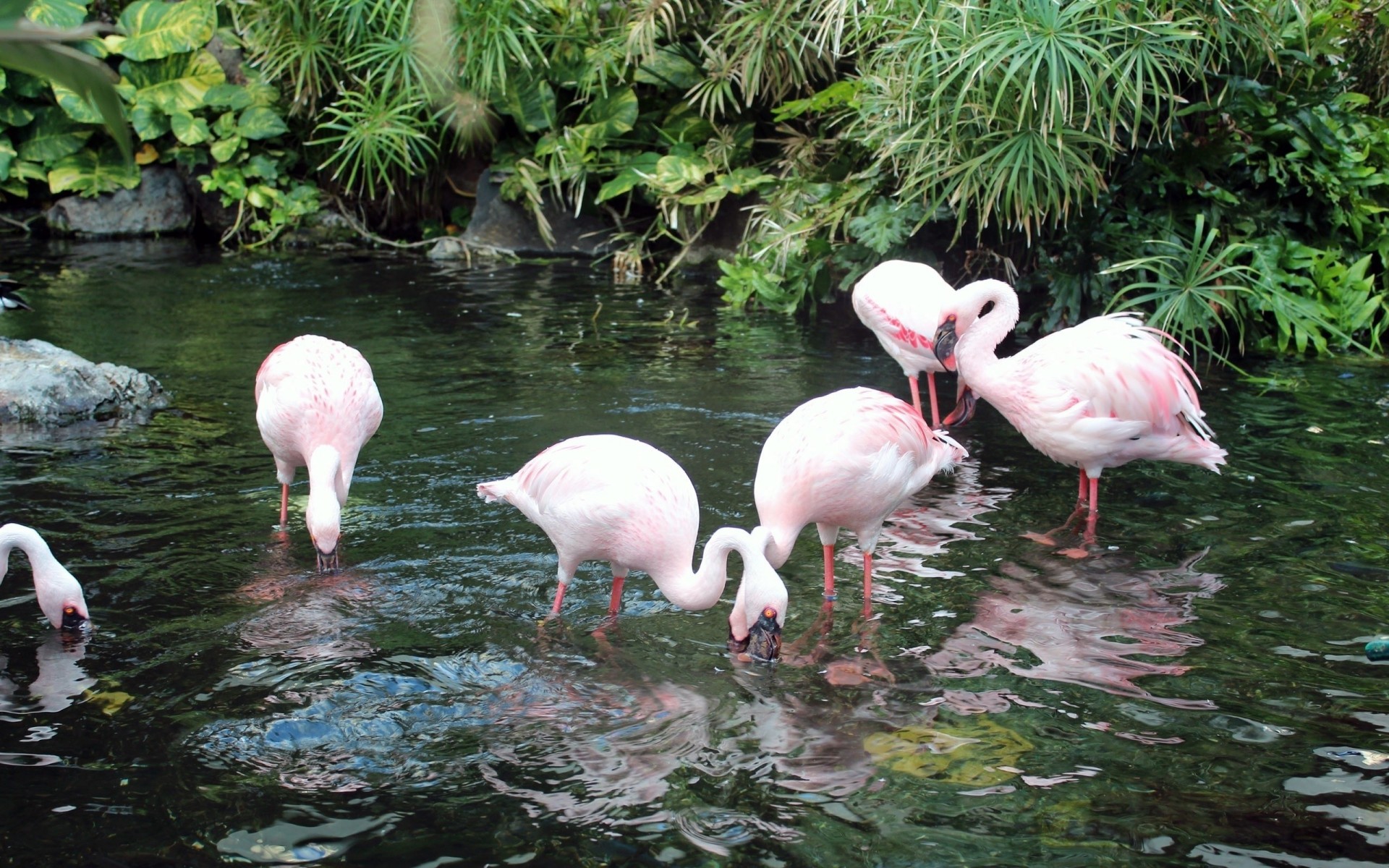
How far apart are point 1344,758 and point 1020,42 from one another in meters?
4.58

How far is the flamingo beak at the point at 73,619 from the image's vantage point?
12.8ft

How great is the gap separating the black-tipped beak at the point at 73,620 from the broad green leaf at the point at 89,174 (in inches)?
376

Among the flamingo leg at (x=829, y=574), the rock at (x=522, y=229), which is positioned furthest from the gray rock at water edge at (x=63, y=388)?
the rock at (x=522, y=229)

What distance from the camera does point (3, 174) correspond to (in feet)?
39.8

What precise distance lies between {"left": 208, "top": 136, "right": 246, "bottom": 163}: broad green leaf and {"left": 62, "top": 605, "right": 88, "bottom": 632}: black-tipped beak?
364 inches

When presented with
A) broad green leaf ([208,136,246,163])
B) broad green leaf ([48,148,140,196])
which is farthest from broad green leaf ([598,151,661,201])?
broad green leaf ([48,148,140,196])

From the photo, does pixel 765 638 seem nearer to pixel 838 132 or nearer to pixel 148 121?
pixel 838 132

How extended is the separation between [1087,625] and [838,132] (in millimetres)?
6595

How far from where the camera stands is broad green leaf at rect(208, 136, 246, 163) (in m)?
12.1

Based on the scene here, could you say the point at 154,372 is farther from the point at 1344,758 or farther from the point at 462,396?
the point at 1344,758

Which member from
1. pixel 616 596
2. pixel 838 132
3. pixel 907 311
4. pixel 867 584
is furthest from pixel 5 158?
pixel 867 584

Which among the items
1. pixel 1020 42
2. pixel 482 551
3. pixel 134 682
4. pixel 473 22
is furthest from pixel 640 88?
pixel 134 682

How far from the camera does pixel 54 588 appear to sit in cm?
387

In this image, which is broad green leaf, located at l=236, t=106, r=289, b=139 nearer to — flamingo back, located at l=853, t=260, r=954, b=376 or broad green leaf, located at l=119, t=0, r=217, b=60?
broad green leaf, located at l=119, t=0, r=217, b=60
